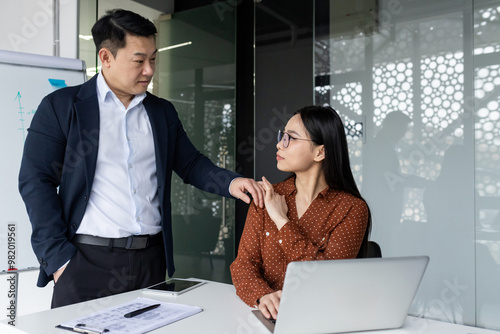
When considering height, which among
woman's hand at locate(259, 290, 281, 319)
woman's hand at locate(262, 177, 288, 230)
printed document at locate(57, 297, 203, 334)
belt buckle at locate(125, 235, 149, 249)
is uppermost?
woman's hand at locate(262, 177, 288, 230)

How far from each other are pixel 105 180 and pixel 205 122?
2.34 meters

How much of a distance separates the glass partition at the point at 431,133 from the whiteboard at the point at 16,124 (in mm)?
2020

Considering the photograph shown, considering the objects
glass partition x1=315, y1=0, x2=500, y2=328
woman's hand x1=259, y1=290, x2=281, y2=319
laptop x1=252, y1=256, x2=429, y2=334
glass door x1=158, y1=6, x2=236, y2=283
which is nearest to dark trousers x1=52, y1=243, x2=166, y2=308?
woman's hand x1=259, y1=290, x2=281, y2=319

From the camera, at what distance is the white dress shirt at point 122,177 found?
1881mm

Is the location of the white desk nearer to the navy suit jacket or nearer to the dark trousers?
the dark trousers

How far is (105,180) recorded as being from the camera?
1918 mm

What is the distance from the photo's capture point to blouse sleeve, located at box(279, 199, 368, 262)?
5.58ft

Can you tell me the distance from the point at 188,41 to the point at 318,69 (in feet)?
4.27

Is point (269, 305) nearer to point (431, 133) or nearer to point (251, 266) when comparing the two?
point (251, 266)

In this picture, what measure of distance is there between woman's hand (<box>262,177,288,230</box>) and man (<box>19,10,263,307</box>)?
0.07 m

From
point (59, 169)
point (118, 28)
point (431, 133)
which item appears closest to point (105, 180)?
point (59, 169)

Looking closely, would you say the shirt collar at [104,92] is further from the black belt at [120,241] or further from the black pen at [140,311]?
the black pen at [140,311]

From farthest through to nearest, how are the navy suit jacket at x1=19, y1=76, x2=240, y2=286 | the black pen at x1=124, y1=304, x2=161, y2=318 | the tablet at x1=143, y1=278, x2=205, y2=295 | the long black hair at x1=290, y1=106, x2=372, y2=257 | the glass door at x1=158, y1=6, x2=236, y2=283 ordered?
the glass door at x1=158, y1=6, x2=236, y2=283
the long black hair at x1=290, y1=106, x2=372, y2=257
the navy suit jacket at x1=19, y1=76, x2=240, y2=286
the tablet at x1=143, y1=278, x2=205, y2=295
the black pen at x1=124, y1=304, x2=161, y2=318

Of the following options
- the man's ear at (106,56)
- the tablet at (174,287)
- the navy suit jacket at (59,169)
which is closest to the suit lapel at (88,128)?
the navy suit jacket at (59,169)
